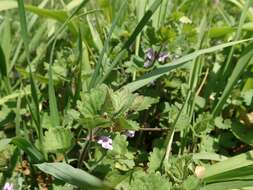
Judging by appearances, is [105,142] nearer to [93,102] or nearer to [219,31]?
[93,102]

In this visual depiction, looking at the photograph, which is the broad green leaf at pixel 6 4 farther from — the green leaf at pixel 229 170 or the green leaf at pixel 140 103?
the green leaf at pixel 229 170

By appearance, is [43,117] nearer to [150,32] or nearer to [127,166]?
[127,166]

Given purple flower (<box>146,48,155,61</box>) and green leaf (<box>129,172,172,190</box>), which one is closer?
green leaf (<box>129,172,172,190</box>)

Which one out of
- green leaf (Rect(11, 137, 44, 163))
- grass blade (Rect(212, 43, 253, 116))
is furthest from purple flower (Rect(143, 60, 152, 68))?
green leaf (Rect(11, 137, 44, 163))

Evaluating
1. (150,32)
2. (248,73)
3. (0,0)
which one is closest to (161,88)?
(150,32)

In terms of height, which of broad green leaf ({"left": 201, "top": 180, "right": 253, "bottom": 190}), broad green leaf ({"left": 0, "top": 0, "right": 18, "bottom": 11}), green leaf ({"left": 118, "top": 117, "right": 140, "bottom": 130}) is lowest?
broad green leaf ({"left": 201, "top": 180, "right": 253, "bottom": 190})

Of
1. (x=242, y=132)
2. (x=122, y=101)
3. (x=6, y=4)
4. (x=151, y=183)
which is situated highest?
(x=6, y=4)

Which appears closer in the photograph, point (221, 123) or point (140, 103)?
point (140, 103)

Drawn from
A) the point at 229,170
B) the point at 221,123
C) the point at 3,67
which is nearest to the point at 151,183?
the point at 229,170

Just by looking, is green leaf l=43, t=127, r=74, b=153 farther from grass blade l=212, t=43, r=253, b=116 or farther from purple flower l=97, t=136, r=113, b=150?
grass blade l=212, t=43, r=253, b=116
